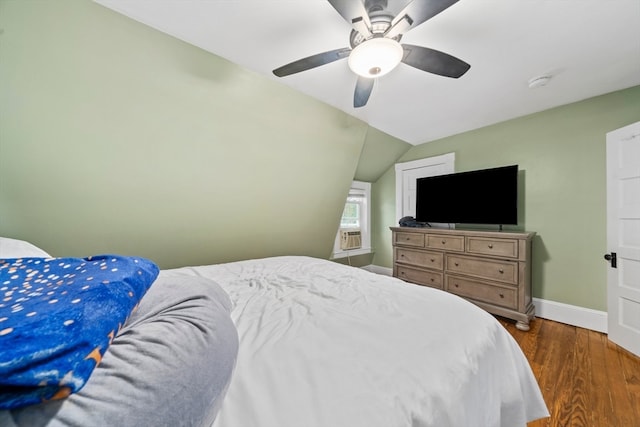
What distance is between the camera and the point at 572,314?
2285 mm

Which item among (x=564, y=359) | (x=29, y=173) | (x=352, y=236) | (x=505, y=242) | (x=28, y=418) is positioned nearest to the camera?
(x=28, y=418)

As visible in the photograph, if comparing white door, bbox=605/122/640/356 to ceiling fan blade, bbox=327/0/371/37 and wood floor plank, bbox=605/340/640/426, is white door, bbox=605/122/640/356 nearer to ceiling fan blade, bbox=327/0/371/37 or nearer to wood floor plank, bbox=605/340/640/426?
wood floor plank, bbox=605/340/640/426

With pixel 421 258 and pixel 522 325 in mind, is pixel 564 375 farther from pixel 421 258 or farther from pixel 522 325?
pixel 421 258

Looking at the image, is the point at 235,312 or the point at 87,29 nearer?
the point at 235,312

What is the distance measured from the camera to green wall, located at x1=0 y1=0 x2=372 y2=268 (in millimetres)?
1270

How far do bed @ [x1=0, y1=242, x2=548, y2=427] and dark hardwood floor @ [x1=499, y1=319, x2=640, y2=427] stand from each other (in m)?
0.69

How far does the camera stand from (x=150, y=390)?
426mm

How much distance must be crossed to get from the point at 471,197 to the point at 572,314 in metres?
1.50

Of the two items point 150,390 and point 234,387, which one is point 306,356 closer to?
point 234,387

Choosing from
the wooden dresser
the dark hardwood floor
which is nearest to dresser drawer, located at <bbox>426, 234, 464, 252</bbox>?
the wooden dresser

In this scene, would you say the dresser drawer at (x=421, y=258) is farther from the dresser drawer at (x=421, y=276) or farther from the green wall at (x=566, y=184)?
the green wall at (x=566, y=184)

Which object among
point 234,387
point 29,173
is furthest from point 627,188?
point 29,173

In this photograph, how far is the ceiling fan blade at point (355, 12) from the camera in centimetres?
97

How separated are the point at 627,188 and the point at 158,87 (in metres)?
3.75
